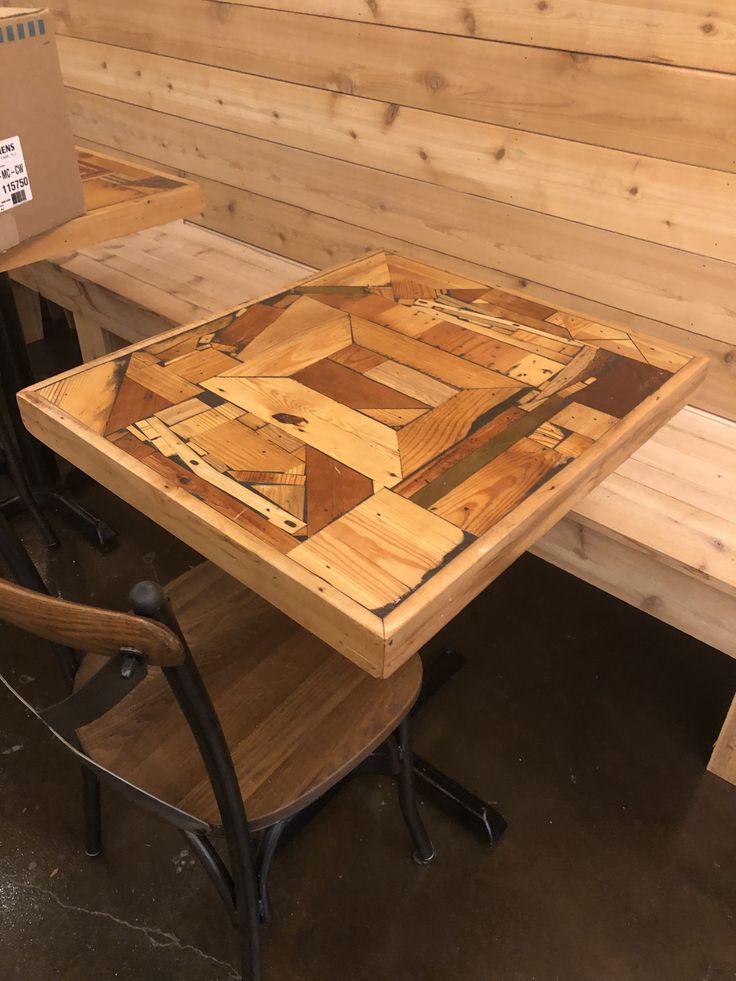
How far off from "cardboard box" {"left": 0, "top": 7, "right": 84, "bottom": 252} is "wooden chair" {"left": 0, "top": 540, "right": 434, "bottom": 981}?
2.26 feet

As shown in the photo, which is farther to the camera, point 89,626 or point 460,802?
point 460,802

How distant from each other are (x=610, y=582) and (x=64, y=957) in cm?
113

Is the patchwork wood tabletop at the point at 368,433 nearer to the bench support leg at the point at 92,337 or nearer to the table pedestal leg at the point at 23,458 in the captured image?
the table pedestal leg at the point at 23,458

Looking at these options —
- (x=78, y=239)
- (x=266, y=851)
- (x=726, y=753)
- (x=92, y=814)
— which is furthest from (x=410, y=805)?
(x=78, y=239)

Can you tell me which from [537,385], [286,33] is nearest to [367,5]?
[286,33]

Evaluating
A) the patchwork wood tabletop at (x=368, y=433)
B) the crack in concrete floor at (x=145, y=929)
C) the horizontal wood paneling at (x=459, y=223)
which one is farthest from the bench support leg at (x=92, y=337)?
the crack in concrete floor at (x=145, y=929)

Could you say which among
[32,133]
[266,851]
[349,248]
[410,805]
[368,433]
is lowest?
[410,805]

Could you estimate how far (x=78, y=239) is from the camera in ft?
5.24

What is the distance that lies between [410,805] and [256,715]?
447 millimetres

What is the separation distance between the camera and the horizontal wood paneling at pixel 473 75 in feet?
5.08

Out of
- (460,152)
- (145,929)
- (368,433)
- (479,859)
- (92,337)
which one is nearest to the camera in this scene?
(368,433)

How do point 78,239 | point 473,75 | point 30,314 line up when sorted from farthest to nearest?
point 30,314
point 473,75
point 78,239

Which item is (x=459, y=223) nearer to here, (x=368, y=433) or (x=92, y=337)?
(x=368, y=433)

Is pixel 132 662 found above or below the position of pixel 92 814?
above
